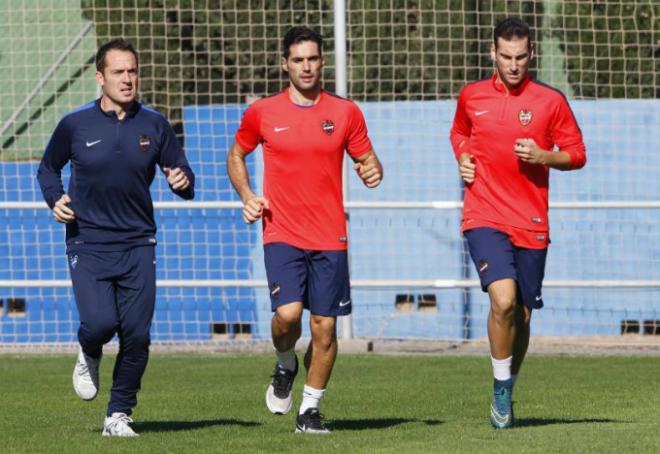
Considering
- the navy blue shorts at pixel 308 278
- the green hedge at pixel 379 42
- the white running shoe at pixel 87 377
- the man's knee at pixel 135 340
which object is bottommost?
the white running shoe at pixel 87 377

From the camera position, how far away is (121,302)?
902 centimetres

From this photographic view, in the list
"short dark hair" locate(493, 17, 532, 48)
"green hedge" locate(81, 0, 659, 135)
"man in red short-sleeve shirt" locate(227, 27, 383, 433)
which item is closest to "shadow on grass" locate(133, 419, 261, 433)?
"man in red short-sleeve shirt" locate(227, 27, 383, 433)

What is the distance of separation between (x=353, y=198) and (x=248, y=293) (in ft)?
5.20

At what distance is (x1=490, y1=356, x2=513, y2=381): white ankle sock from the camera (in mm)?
9320

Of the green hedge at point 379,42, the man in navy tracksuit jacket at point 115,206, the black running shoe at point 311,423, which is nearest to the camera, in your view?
the man in navy tracksuit jacket at point 115,206

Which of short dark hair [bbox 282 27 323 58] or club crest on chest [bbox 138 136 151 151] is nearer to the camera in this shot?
club crest on chest [bbox 138 136 151 151]

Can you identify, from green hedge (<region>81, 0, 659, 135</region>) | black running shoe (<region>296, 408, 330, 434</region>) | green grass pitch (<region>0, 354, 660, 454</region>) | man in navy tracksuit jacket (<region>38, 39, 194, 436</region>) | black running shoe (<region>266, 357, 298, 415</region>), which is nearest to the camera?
green grass pitch (<region>0, 354, 660, 454</region>)

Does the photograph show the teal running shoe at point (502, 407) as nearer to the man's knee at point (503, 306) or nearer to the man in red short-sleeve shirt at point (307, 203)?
the man's knee at point (503, 306)

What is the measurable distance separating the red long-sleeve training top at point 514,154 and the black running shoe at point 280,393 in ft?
4.66

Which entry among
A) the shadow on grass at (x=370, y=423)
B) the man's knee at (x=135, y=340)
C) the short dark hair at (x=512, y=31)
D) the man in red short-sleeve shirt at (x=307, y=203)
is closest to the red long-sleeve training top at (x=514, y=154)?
the short dark hair at (x=512, y=31)

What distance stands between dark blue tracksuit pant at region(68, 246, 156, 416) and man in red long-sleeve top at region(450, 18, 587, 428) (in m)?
1.97

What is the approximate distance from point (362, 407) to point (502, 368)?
2143 mm

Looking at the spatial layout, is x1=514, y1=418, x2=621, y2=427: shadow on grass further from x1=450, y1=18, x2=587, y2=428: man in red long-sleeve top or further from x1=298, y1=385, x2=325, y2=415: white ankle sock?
x1=298, y1=385, x2=325, y2=415: white ankle sock

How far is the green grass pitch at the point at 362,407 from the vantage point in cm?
859
